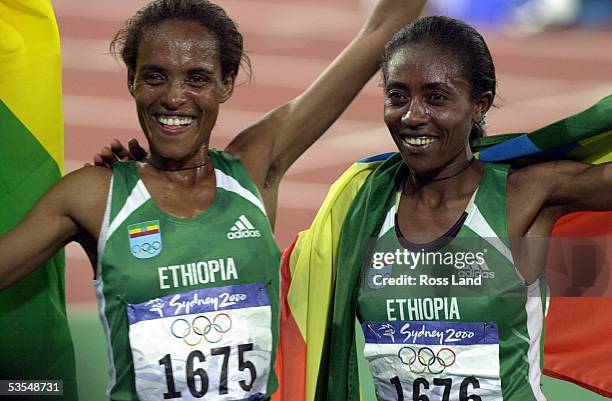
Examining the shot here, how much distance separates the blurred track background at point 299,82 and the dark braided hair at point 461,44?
13.0 feet

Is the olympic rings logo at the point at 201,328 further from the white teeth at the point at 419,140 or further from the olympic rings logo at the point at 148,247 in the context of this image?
the white teeth at the point at 419,140

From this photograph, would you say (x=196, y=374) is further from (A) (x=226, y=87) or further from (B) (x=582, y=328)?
(B) (x=582, y=328)

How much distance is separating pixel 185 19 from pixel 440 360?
3.83 feet

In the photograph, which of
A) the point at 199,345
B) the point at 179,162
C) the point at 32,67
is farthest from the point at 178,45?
the point at 199,345

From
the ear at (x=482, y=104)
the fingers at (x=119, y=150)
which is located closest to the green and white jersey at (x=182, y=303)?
the fingers at (x=119, y=150)

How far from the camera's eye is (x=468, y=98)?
341 centimetres

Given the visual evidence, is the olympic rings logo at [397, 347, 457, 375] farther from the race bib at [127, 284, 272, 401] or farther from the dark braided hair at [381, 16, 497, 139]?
the dark braided hair at [381, 16, 497, 139]

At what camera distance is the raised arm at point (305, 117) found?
3.63 meters

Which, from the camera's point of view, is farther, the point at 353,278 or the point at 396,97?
the point at 353,278

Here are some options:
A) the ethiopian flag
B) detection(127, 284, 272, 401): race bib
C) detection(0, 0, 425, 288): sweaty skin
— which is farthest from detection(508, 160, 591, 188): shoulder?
the ethiopian flag

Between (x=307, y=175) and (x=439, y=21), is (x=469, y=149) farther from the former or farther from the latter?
(x=307, y=175)

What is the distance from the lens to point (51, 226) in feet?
10.9

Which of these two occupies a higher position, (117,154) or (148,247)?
(117,154)

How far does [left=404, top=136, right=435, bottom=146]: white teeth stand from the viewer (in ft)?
11.1
